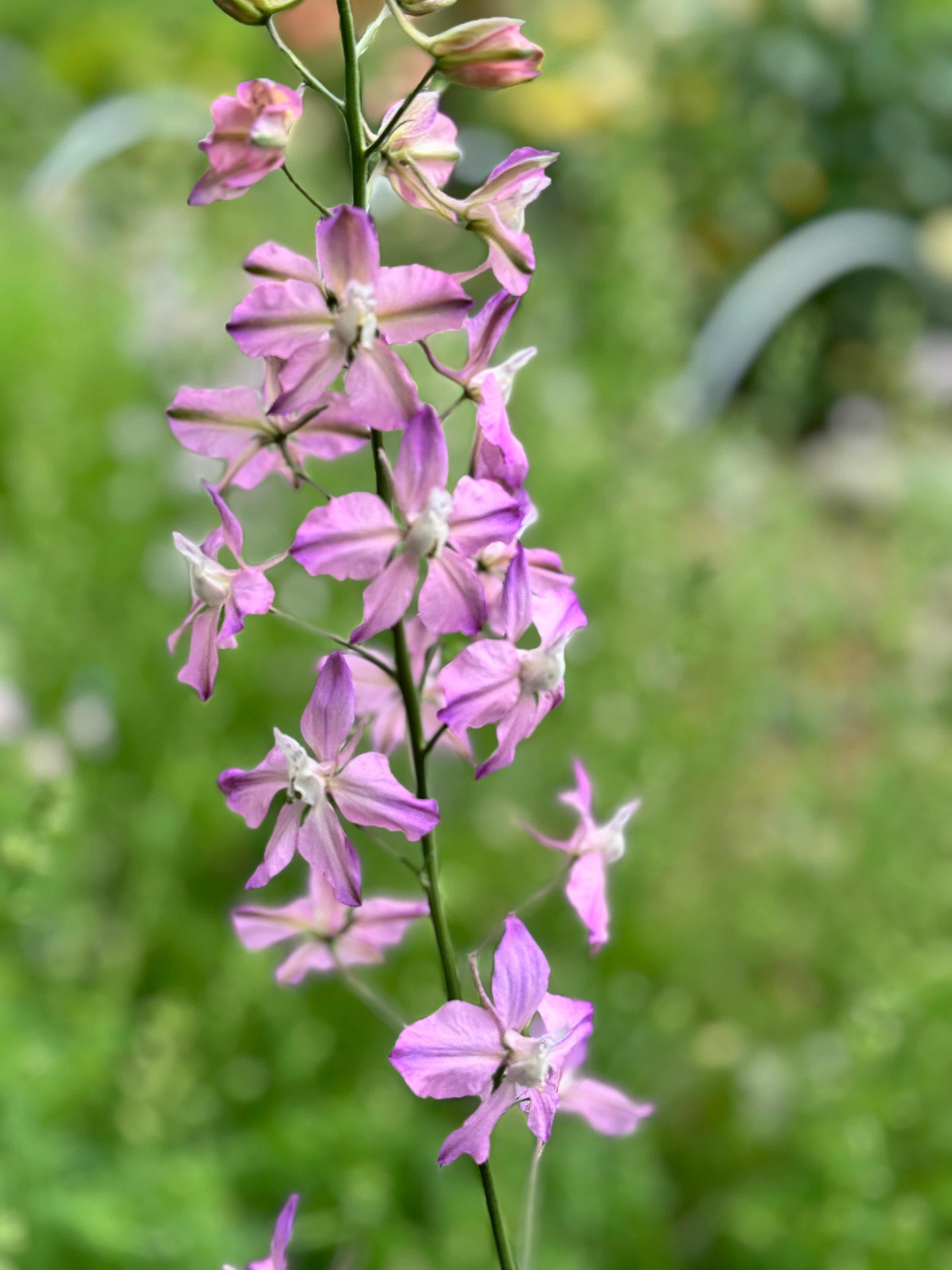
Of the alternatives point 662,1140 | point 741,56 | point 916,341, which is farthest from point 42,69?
point 662,1140

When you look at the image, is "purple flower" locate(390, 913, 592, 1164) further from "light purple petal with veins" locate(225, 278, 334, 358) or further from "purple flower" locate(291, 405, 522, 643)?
"light purple petal with veins" locate(225, 278, 334, 358)

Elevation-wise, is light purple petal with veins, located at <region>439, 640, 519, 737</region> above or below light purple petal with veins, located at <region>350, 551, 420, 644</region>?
below

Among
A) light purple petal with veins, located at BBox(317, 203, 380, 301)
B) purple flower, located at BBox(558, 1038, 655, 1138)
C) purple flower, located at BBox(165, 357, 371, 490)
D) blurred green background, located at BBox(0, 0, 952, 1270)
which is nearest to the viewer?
light purple petal with veins, located at BBox(317, 203, 380, 301)

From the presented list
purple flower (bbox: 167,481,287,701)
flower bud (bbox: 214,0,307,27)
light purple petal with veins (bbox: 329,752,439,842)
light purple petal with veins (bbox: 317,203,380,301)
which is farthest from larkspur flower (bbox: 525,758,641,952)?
flower bud (bbox: 214,0,307,27)

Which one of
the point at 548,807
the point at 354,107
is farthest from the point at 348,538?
the point at 548,807

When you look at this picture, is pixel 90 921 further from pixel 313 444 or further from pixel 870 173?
pixel 870 173
